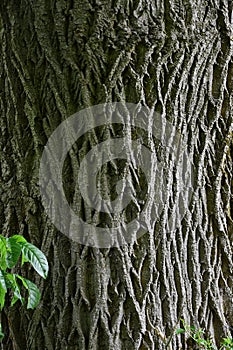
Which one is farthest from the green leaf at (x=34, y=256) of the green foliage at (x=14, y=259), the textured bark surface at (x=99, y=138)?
the textured bark surface at (x=99, y=138)

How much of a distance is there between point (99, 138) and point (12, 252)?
64 centimetres

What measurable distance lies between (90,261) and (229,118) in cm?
86

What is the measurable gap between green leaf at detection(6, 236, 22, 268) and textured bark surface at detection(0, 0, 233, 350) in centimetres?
48

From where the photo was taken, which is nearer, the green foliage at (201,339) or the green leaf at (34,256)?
the green leaf at (34,256)

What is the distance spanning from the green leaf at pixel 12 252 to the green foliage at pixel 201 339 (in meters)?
0.75

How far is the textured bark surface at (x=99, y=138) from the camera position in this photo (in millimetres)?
1935

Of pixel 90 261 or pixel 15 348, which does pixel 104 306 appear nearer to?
pixel 90 261

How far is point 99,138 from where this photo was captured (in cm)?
196

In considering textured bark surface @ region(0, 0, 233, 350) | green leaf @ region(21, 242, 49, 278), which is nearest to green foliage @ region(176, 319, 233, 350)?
textured bark surface @ region(0, 0, 233, 350)

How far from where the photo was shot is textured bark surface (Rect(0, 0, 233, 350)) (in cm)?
193

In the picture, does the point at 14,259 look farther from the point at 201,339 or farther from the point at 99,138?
the point at 201,339

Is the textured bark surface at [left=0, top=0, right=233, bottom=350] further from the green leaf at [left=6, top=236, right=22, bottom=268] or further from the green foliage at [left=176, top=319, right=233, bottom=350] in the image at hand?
the green leaf at [left=6, top=236, right=22, bottom=268]

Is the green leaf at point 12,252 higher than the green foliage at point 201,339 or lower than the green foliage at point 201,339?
higher

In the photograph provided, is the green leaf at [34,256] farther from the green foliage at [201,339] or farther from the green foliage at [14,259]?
the green foliage at [201,339]
